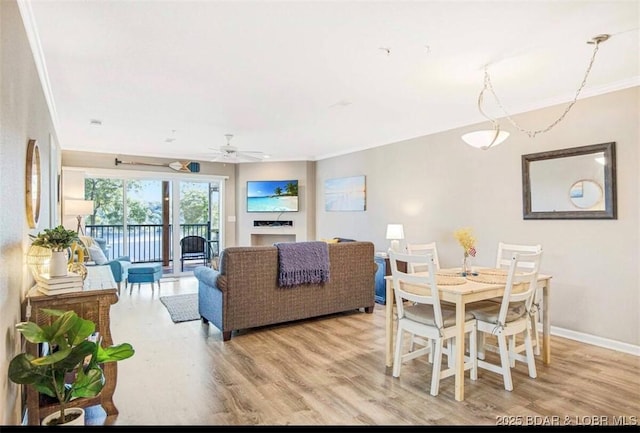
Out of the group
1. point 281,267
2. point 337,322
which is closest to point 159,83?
point 281,267

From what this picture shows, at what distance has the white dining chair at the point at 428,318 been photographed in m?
2.65

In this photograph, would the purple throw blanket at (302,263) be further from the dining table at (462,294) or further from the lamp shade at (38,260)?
the lamp shade at (38,260)

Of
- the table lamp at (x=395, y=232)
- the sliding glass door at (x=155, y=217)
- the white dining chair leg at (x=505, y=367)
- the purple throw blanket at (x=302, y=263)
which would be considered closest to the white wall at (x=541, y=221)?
the table lamp at (x=395, y=232)

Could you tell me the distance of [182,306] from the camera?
5207 mm

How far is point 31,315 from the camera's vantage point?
6.97 feet

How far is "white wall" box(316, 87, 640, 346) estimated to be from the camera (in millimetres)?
3449

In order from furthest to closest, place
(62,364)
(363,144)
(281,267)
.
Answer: (363,144) → (281,267) → (62,364)

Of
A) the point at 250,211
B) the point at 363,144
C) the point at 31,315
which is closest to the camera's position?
the point at 31,315

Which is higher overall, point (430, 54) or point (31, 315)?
point (430, 54)

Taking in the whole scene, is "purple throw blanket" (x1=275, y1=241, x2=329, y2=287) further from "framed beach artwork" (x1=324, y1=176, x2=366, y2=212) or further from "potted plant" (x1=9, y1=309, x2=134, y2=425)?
"framed beach artwork" (x1=324, y1=176, x2=366, y2=212)

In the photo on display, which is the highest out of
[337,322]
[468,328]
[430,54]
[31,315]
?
[430,54]

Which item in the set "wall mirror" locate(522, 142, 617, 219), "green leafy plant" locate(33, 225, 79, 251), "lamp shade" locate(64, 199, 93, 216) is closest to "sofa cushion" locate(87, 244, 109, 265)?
"lamp shade" locate(64, 199, 93, 216)

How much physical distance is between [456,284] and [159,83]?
3143mm
